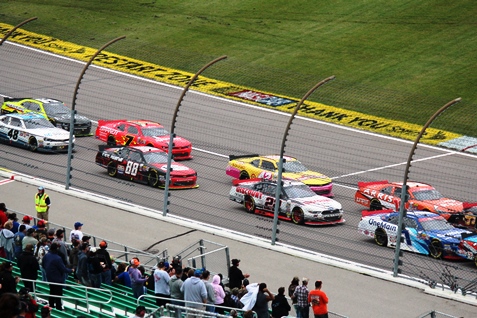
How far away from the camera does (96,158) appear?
30.7 meters

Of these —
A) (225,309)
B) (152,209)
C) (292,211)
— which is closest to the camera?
(225,309)

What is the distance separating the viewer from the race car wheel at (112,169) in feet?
99.8

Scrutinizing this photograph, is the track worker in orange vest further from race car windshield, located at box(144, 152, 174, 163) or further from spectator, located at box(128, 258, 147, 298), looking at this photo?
race car windshield, located at box(144, 152, 174, 163)

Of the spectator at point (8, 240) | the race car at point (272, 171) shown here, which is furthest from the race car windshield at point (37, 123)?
the spectator at point (8, 240)

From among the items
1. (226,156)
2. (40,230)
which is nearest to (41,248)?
(40,230)

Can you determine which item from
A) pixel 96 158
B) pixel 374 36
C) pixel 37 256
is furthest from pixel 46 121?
pixel 374 36

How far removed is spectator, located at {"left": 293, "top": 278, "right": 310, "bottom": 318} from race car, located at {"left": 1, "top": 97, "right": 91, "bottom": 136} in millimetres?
18914

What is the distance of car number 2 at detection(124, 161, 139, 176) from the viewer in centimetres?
3011

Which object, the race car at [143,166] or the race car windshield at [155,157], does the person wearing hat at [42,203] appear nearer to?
the race car at [143,166]

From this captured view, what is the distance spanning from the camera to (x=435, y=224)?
2600 cm

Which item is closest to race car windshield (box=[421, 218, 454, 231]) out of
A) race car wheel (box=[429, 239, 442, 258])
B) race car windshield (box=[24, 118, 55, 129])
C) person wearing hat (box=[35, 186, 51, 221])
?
race car wheel (box=[429, 239, 442, 258])

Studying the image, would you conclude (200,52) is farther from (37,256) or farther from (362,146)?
(37,256)

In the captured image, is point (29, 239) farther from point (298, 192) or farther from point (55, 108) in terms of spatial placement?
point (55, 108)

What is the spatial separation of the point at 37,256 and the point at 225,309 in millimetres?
3546
